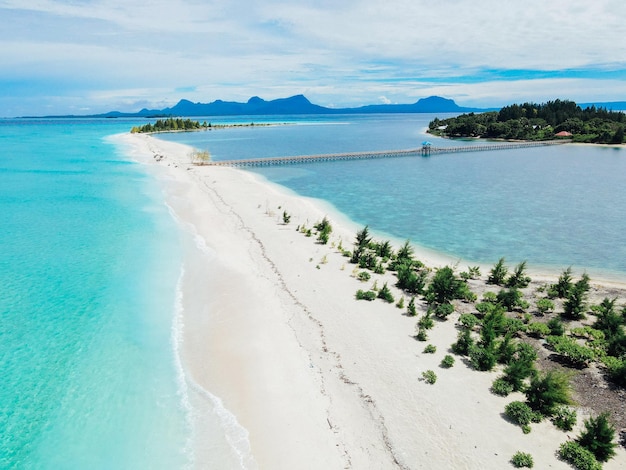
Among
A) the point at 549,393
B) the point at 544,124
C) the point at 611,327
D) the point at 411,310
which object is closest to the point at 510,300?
the point at 611,327

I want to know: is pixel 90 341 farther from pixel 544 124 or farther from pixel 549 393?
pixel 544 124

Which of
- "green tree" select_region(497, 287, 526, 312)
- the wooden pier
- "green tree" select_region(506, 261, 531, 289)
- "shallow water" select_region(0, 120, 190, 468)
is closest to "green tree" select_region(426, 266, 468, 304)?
"green tree" select_region(497, 287, 526, 312)

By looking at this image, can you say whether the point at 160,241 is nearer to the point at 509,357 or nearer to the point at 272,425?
the point at 272,425

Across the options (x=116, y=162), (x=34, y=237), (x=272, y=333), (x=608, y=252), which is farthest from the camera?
(x=116, y=162)

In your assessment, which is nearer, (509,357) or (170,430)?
(170,430)

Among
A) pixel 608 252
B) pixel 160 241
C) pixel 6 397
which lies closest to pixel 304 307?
pixel 6 397

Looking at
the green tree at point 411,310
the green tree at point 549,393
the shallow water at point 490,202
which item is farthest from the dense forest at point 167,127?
the green tree at point 549,393

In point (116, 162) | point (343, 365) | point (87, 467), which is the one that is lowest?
point (87, 467)
